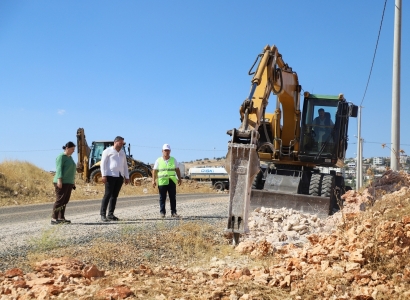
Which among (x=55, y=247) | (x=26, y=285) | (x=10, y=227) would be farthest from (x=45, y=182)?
(x=26, y=285)

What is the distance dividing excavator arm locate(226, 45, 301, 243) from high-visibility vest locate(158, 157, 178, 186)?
2.01 meters

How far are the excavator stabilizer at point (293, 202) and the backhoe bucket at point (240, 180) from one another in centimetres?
500

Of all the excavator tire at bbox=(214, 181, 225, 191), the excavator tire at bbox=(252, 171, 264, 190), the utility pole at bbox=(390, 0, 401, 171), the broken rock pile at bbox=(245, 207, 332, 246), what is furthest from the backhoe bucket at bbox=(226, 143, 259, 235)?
the excavator tire at bbox=(214, 181, 225, 191)

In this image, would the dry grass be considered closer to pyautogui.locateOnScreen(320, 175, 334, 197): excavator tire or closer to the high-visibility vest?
the high-visibility vest

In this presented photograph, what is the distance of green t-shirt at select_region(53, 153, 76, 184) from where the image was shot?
9.98m

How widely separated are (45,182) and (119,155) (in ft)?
54.3

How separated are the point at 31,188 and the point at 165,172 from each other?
13113mm

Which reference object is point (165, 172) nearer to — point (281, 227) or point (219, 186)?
point (281, 227)

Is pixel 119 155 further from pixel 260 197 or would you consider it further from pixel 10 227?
pixel 260 197

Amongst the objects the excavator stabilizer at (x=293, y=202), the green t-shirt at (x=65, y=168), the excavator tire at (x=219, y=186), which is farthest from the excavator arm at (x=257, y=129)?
the excavator tire at (x=219, y=186)

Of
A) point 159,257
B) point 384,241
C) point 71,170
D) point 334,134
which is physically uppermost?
point 334,134

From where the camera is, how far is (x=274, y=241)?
7.98m

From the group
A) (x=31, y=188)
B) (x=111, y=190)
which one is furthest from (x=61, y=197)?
(x=31, y=188)

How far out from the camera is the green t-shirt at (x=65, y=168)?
998cm
